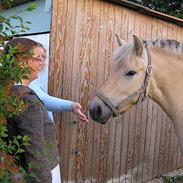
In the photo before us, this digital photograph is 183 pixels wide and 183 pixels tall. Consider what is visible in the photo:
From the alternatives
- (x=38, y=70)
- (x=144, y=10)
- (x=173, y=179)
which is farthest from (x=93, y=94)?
(x=38, y=70)

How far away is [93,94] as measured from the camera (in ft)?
13.7

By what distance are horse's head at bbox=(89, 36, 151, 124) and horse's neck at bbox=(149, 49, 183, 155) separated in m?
0.11

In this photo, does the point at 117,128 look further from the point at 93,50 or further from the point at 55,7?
the point at 55,7

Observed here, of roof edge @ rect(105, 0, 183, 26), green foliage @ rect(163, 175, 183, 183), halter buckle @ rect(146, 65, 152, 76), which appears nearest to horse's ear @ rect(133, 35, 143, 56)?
halter buckle @ rect(146, 65, 152, 76)

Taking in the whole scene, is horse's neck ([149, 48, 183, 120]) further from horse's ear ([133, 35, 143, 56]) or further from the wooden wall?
the wooden wall

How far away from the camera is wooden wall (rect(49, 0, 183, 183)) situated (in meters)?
3.82

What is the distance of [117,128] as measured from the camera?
14.8ft

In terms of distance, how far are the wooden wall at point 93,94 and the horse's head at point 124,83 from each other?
1.09 meters

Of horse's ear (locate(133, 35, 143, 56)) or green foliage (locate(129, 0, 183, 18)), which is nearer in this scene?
horse's ear (locate(133, 35, 143, 56))

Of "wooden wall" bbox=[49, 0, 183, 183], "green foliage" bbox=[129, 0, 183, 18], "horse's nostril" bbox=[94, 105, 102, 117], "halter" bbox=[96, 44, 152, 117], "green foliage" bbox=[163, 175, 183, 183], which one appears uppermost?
"halter" bbox=[96, 44, 152, 117]

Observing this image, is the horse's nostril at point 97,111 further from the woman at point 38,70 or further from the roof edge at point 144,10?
the roof edge at point 144,10

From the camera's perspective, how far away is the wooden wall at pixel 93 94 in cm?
382

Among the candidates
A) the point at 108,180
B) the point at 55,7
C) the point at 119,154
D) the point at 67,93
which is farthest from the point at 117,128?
the point at 55,7

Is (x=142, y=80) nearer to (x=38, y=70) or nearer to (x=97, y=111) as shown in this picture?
(x=97, y=111)
